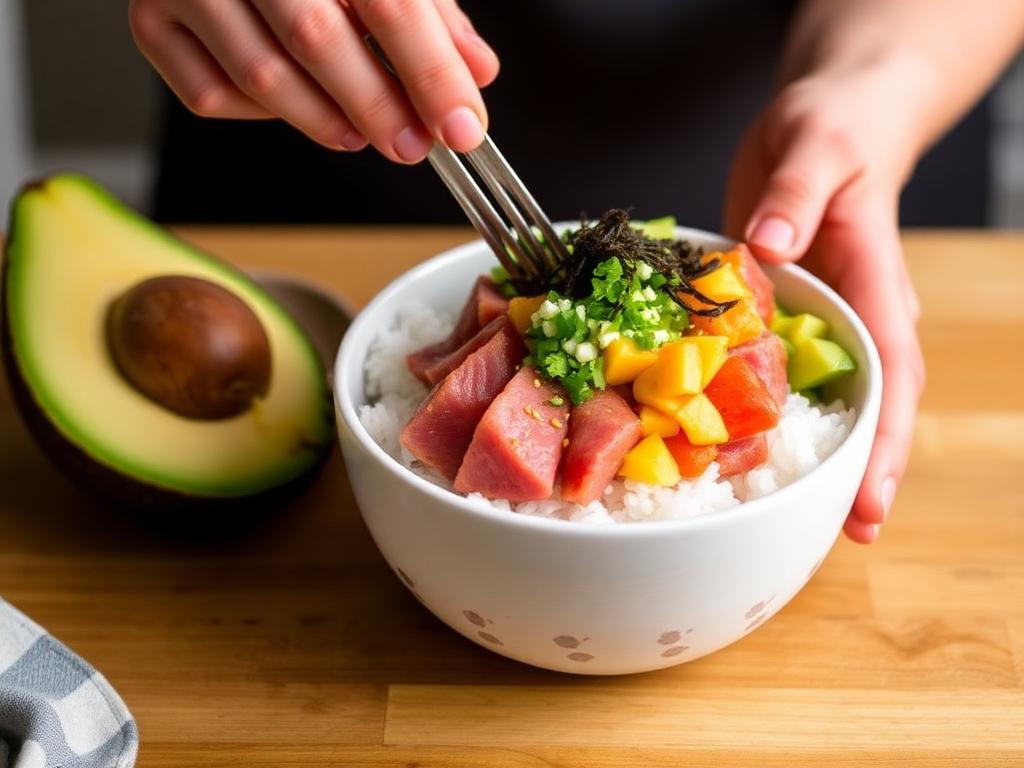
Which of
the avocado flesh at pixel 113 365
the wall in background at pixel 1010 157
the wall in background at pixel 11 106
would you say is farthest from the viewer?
the wall in background at pixel 1010 157

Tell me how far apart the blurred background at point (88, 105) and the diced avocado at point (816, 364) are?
264 centimetres

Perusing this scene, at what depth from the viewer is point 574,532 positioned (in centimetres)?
106

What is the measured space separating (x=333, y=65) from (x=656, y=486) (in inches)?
22.2

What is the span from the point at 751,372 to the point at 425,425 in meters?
0.35

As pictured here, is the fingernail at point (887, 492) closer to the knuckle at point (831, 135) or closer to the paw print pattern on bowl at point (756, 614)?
the paw print pattern on bowl at point (756, 614)

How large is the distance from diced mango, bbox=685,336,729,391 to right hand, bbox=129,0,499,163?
32 centimetres

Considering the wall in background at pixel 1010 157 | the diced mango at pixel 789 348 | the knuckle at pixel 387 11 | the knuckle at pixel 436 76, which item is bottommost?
the wall in background at pixel 1010 157

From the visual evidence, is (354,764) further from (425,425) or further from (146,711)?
(425,425)

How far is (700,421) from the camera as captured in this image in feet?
3.80

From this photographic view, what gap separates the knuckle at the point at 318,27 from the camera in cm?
119

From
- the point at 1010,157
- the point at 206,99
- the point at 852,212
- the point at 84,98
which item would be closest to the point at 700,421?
the point at 852,212

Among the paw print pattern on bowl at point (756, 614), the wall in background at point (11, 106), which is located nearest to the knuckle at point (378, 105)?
the paw print pattern on bowl at point (756, 614)

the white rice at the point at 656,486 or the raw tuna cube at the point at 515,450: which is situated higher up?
the raw tuna cube at the point at 515,450

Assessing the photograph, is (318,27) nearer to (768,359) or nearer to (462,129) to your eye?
(462,129)
